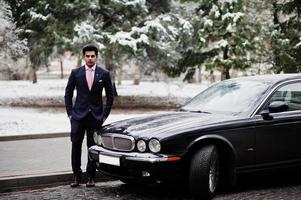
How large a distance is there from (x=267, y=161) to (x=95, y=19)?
15606mm

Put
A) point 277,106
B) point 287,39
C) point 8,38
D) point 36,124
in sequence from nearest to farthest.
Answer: point 277,106 < point 36,124 < point 8,38 < point 287,39

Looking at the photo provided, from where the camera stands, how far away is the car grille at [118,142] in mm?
6418

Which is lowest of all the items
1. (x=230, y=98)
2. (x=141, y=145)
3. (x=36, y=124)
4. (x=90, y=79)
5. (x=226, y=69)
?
(x=36, y=124)

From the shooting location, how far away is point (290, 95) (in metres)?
7.46

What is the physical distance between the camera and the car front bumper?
6145mm

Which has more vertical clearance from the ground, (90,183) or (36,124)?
(36,124)

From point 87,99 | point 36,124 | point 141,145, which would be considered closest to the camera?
point 141,145

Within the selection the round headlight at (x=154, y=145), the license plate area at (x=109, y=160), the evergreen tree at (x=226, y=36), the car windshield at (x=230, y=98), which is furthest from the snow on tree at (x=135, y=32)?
the round headlight at (x=154, y=145)

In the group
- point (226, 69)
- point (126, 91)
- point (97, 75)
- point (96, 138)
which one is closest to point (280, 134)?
point (96, 138)

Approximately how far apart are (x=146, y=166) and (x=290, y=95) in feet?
8.34

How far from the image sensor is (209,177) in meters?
6.40

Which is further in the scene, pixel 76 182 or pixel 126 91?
pixel 126 91

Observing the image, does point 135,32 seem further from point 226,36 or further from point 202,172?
point 202,172

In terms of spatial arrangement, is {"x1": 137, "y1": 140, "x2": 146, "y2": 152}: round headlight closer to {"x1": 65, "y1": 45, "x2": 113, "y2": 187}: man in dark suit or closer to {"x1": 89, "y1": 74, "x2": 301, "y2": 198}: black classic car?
{"x1": 89, "y1": 74, "x2": 301, "y2": 198}: black classic car
